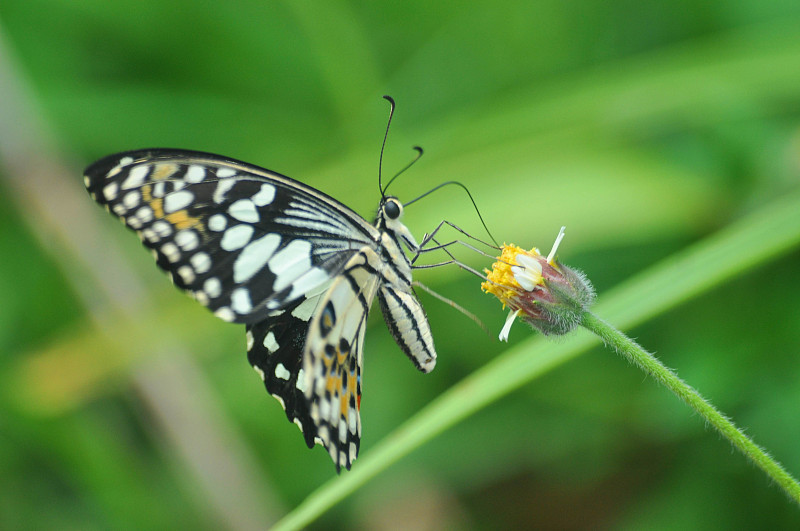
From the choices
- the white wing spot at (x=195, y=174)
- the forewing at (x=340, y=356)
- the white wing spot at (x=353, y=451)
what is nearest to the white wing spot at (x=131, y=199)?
the white wing spot at (x=195, y=174)

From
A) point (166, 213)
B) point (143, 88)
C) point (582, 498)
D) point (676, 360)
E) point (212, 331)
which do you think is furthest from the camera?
point (143, 88)

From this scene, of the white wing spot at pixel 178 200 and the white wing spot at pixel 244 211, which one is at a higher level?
the white wing spot at pixel 178 200

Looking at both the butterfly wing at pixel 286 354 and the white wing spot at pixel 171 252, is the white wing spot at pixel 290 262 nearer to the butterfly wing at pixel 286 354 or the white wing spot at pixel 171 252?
the butterfly wing at pixel 286 354

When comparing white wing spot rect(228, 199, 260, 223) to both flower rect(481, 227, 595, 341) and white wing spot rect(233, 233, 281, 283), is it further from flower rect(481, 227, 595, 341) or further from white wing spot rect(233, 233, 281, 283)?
flower rect(481, 227, 595, 341)

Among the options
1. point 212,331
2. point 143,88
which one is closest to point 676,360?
point 212,331

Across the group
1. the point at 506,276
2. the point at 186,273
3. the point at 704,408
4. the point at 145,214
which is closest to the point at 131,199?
the point at 145,214

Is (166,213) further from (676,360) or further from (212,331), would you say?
(676,360)

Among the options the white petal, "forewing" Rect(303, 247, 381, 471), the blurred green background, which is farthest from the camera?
the blurred green background

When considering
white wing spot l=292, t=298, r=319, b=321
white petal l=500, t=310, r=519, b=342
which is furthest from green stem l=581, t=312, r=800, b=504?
white wing spot l=292, t=298, r=319, b=321
